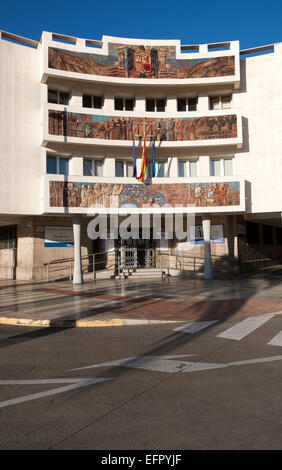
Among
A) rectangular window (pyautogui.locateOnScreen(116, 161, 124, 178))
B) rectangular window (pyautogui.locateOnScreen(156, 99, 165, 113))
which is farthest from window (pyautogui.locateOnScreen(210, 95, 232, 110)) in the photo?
rectangular window (pyautogui.locateOnScreen(116, 161, 124, 178))

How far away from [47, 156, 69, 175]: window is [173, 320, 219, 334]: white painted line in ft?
50.2

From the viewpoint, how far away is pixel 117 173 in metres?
23.3

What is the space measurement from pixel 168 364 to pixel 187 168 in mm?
19007

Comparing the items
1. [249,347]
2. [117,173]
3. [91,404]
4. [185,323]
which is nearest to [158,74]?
[117,173]

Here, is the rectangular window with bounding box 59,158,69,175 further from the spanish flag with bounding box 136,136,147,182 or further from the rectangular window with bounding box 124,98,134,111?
the rectangular window with bounding box 124,98,134,111

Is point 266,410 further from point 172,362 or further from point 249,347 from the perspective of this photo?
point 249,347

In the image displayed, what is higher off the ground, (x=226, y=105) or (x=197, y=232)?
(x=226, y=105)

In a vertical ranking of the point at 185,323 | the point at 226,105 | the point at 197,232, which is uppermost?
the point at 226,105

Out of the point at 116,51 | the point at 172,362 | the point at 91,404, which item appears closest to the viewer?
the point at 91,404

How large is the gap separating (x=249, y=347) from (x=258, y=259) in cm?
2218

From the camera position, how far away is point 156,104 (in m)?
23.8

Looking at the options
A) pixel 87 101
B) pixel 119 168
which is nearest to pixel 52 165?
pixel 119 168

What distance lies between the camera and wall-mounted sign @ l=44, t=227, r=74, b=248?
902 inches
